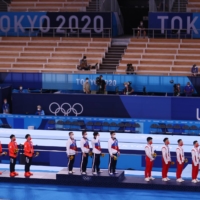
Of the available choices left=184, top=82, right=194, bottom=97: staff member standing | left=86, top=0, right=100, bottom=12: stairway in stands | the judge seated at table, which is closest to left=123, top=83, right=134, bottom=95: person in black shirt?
left=184, top=82, right=194, bottom=97: staff member standing

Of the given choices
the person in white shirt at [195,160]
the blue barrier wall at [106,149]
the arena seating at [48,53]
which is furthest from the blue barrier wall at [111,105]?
the person in white shirt at [195,160]

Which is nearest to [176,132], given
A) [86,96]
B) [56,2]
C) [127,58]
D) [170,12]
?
[86,96]

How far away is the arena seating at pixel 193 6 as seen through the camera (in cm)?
3411

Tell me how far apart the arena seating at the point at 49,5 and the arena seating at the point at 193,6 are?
6.37m

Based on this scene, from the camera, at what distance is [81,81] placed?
95.9 feet

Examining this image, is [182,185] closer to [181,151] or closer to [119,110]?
[181,151]

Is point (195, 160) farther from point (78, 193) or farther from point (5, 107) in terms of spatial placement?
point (5, 107)

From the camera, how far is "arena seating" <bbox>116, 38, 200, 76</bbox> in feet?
100

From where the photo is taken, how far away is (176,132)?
2580 cm

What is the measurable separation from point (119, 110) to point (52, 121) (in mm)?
3223

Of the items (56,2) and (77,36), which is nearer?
(77,36)

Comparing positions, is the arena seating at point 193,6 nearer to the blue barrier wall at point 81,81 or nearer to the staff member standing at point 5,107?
the blue barrier wall at point 81,81

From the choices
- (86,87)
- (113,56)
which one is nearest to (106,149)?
(86,87)

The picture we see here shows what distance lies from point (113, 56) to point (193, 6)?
5.99 meters
